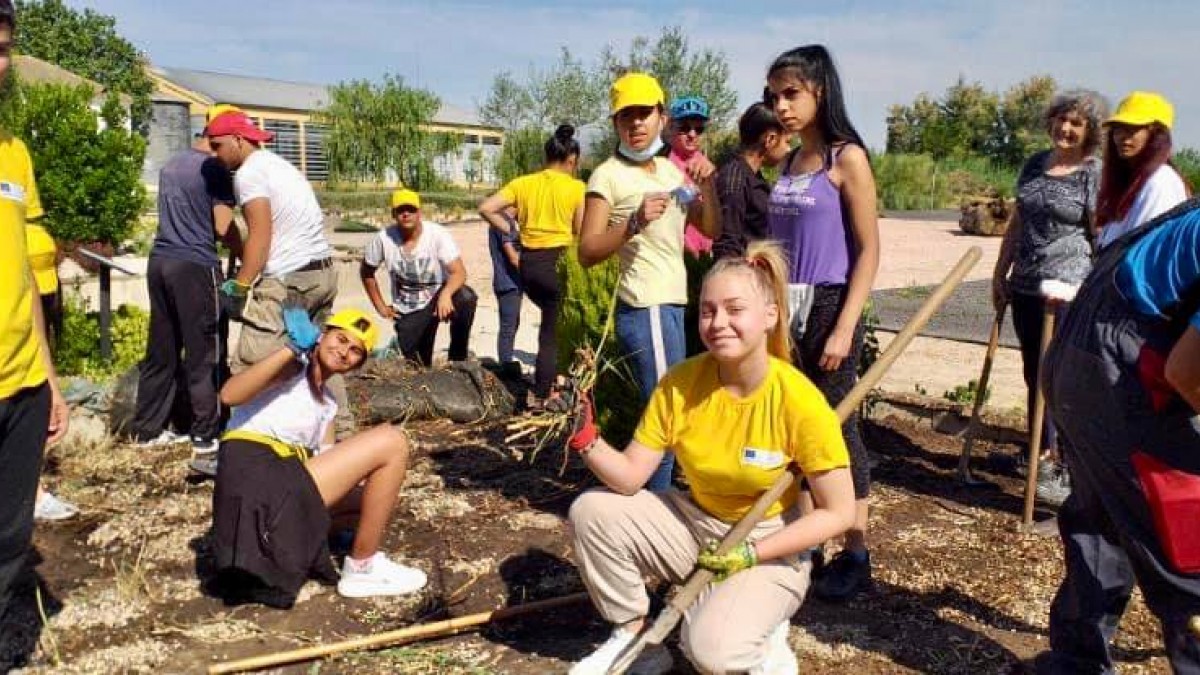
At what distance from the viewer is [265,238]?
4.79 m

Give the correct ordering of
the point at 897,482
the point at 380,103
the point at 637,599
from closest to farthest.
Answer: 1. the point at 637,599
2. the point at 897,482
3. the point at 380,103

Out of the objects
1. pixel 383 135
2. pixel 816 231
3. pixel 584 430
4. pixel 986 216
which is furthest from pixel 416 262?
pixel 383 135

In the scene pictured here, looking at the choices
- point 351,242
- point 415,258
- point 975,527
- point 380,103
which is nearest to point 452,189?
point 380,103

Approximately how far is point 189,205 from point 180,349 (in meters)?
0.78

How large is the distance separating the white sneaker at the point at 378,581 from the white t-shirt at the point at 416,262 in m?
3.02

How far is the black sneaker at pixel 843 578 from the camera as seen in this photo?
3.52 m

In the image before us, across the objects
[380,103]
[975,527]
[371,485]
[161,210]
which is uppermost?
[380,103]

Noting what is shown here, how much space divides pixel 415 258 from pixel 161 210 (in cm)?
166

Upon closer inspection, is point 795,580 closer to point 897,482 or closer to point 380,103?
point 897,482

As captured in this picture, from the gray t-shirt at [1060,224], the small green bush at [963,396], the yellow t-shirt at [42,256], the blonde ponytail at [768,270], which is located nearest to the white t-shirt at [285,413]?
the yellow t-shirt at [42,256]

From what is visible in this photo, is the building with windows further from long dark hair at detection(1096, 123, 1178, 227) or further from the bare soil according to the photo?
→ long dark hair at detection(1096, 123, 1178, 227)

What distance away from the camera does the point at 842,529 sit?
2703mm

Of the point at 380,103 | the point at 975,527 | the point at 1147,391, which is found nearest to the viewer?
the point at 1147,391

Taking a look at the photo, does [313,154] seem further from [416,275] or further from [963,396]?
[963,396]
